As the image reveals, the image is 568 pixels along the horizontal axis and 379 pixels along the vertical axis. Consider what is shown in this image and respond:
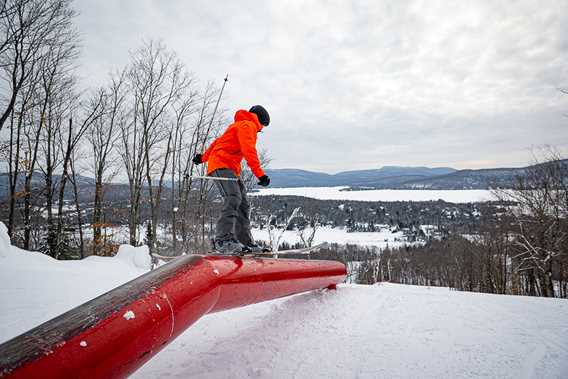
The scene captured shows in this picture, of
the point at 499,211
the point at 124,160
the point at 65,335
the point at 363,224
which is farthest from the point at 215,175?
the point at 363,224

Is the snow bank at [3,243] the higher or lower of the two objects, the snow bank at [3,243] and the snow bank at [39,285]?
the higher

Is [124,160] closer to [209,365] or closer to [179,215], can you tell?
[179,215]

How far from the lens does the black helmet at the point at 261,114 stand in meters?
4.35

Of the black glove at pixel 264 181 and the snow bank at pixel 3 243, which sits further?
the snow bank at pixel 3 243

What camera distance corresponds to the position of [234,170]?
14.0ft

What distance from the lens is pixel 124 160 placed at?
62.2ft

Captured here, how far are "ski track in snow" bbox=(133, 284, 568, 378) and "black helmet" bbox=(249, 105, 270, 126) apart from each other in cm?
263

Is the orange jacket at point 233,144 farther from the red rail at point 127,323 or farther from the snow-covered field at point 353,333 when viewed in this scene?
the snow-covered field at point 353,333

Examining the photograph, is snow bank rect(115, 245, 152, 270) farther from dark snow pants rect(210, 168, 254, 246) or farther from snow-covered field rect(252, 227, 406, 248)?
snow-covered field rect(252, 227, 406, 248)

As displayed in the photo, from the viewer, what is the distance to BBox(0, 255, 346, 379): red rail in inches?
50.0

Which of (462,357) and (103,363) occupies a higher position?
(103,363)

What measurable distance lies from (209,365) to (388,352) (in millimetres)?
1549

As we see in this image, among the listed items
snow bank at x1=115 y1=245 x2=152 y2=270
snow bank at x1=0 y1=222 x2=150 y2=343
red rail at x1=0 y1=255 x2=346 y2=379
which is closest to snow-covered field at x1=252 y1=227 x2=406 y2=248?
snow bank at x1=115 y1=245 x2=152 y2=270

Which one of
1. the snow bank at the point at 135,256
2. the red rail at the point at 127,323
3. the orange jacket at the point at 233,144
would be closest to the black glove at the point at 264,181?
the orange jacket at the point at 233,144
